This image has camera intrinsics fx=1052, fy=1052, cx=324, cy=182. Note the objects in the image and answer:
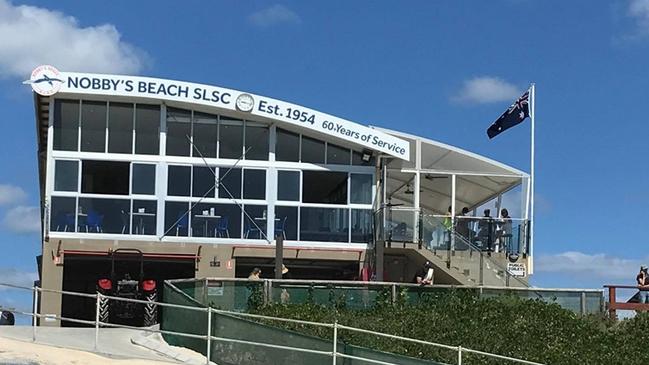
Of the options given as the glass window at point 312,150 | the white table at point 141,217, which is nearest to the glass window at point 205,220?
the white table at point 141,217

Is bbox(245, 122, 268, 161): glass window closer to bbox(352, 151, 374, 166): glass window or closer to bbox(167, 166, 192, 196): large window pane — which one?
bbox(167, 166, 192, 196): large window pane

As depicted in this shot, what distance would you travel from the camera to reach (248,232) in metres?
28.4

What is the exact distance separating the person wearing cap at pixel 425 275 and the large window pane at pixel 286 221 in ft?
11.7

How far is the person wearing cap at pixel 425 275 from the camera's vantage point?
80.0ft

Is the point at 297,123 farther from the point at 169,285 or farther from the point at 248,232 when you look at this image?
the point at 169,285

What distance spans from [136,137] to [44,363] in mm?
12897

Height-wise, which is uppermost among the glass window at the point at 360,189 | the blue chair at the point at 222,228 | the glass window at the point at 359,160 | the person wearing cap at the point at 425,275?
the glass window at the point at 359,160

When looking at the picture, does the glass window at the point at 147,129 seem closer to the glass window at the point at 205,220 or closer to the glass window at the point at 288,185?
the glass window at the point at 205,220

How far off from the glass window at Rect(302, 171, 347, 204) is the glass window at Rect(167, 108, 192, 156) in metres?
3.35

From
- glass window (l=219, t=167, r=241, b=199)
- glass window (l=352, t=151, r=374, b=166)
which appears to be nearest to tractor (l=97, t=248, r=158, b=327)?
glass window (l=219, t=167, r=241, b=199)

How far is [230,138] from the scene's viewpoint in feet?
95.3

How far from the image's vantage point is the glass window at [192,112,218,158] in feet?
94.5

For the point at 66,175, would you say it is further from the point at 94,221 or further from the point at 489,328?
the point at 489,328

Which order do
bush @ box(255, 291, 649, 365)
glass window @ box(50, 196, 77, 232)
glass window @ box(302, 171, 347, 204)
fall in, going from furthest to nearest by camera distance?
glass window @ box(302, 171, 347, 204), glass window @ box(50, 196, 77, 232), bush @ box(255, 291, 649, 365)
